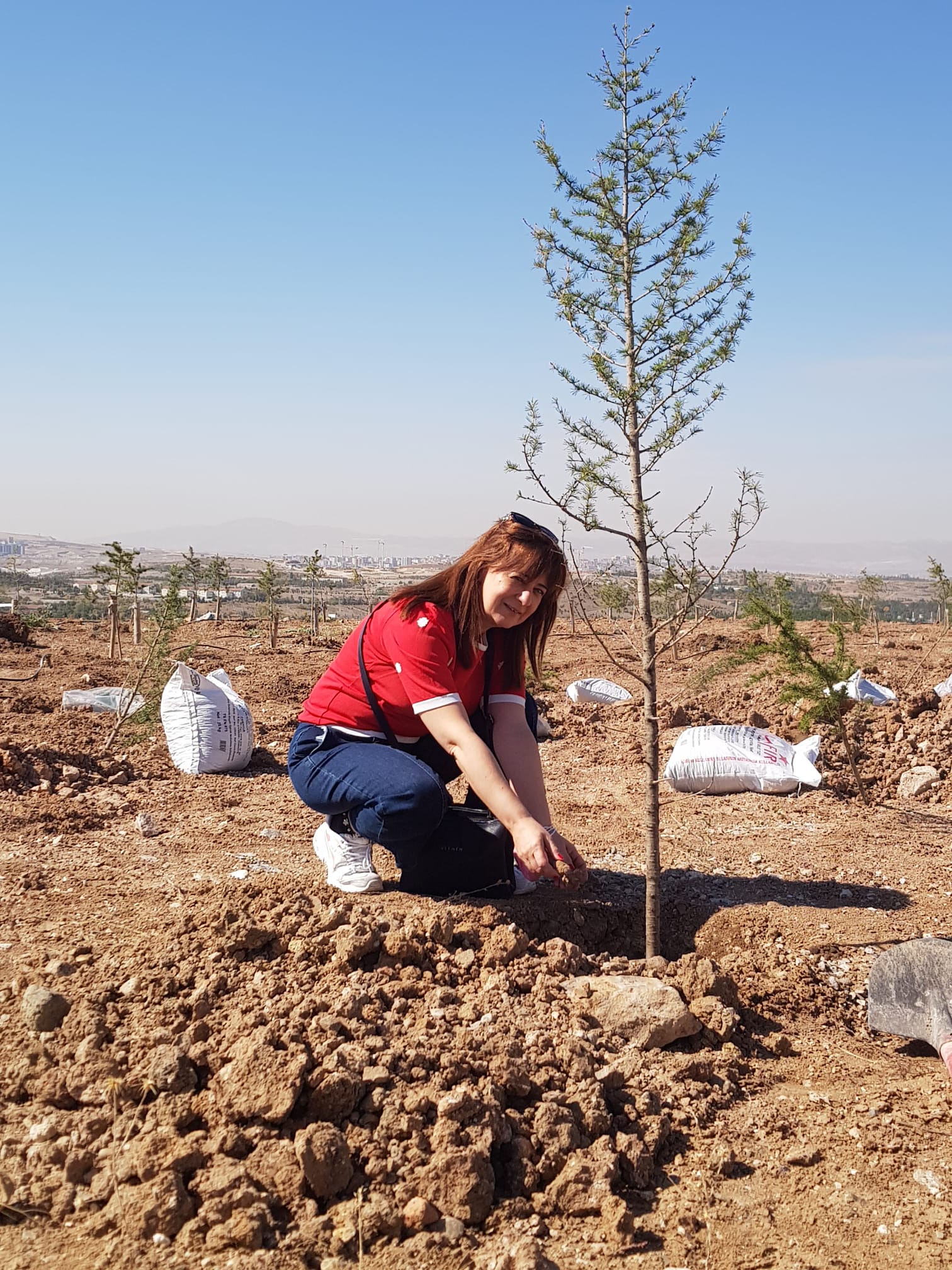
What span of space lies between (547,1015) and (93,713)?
5362 mm

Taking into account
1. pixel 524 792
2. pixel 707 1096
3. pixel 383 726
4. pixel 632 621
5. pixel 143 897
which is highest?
pixel 632 621

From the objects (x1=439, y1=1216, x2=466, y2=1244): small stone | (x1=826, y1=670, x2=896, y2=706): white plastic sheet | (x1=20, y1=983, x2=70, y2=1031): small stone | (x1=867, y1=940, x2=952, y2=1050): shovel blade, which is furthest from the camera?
(x1=826, y1=670, x2=896, y2=706): white plastic sheet

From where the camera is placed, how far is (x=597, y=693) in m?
8.46

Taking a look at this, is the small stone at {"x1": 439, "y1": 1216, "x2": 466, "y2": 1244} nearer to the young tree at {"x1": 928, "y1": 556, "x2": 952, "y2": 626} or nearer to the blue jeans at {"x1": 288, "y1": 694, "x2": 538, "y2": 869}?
the blue jeans at {"x1": 288, "y1": 694, "x2": 538, "y2": 869}

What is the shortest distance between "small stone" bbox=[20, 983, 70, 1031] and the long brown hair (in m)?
1.46

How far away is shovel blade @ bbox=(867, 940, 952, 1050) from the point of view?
2.65 metres

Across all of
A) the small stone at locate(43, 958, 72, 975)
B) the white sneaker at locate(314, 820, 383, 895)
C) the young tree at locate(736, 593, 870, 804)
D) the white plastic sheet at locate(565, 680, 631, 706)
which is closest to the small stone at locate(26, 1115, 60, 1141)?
the small stone at locate(43, 958, 72, 975)

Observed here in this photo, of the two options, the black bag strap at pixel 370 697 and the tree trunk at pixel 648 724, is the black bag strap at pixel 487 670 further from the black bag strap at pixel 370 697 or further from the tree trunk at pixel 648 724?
the tree trunk at pixel 648 724

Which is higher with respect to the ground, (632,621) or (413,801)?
(632,621)

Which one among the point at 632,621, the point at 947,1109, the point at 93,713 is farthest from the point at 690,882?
the point at 93,713

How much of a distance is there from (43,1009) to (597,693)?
21.3 ft

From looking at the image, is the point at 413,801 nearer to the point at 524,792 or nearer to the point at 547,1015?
the point at 524,792

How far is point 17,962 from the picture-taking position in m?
2.67

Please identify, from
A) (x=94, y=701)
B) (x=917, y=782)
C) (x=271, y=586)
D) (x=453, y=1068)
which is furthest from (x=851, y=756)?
(x=271, y=586)
